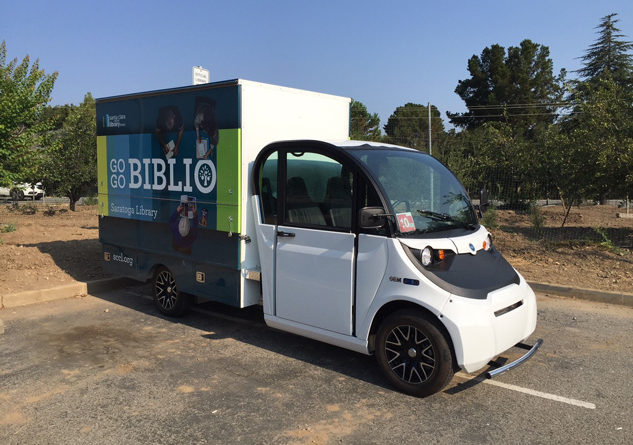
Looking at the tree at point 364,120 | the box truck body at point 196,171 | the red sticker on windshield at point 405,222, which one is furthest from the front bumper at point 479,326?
the tree at point 364,120

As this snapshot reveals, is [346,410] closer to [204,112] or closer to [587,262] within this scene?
[204,112]

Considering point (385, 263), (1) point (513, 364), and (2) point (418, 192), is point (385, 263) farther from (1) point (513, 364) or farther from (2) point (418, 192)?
(1) point (513, 364)

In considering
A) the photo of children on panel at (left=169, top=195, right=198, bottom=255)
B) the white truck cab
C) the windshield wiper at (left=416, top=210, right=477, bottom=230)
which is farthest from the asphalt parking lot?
the windshield wiper at (left=416, top=210, right=477, bottom=230)

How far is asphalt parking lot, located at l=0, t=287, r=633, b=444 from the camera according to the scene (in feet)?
12.4

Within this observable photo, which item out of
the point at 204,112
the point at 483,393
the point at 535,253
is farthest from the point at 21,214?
the point at 483,393

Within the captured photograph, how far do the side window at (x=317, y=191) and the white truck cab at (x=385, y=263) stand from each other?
0.01 meters

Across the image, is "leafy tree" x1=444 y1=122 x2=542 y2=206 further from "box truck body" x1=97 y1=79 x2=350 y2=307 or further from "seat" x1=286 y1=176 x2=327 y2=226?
"seat" x1=286 y1=176 x2=327 y2=226

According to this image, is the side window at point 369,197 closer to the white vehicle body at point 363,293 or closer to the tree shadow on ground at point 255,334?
the white vehicle body at point 363,293

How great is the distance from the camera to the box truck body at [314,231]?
14.1ft

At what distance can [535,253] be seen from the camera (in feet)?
32.8

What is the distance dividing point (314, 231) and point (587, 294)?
494cm

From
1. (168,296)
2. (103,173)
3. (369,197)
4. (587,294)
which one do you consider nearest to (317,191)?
(369,197)

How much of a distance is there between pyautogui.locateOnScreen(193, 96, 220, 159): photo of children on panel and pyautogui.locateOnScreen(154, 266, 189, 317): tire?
1712 millimetres

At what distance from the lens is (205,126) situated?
232 inches
